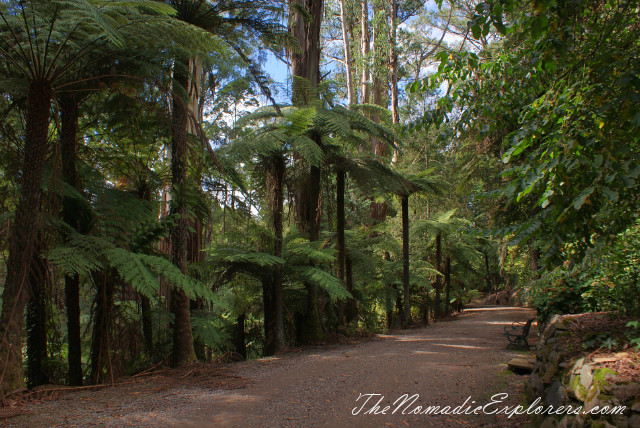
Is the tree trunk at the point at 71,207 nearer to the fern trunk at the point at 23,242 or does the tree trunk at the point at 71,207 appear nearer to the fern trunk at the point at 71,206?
the fern trunk at the point at 71,206

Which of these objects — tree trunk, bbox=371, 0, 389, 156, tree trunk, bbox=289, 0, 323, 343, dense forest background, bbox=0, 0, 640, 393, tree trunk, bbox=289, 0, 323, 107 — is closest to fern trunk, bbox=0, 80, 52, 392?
dense forest background, bbox=0, 0, 640, 393

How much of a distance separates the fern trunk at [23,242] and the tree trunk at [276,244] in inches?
176

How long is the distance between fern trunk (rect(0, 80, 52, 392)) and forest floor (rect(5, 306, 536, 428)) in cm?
50

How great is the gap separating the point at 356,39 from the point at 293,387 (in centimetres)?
2323

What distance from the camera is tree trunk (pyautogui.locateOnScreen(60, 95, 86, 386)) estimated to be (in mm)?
5730

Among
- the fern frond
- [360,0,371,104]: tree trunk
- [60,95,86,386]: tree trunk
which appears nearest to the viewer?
[60,95,86,386]: tree trunk

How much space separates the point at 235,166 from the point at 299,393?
4572 millimetres

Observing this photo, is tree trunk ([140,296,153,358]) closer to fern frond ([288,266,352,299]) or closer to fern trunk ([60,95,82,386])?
fern trunk ([60,95,82,386])

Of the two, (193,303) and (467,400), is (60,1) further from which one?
(193,303)

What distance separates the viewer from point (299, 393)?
4957 millimetres

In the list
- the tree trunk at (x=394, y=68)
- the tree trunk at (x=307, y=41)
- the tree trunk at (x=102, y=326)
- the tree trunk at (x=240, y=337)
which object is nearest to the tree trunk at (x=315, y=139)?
the tree trunk at (x=307, y=41)

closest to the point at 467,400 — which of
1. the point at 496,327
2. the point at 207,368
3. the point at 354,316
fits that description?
the point at 207,368

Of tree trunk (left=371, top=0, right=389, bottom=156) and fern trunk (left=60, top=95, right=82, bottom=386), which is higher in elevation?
tree trunk (left=371, top=0, right=389, bottom=156)

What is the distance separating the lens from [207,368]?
19.4 feet
